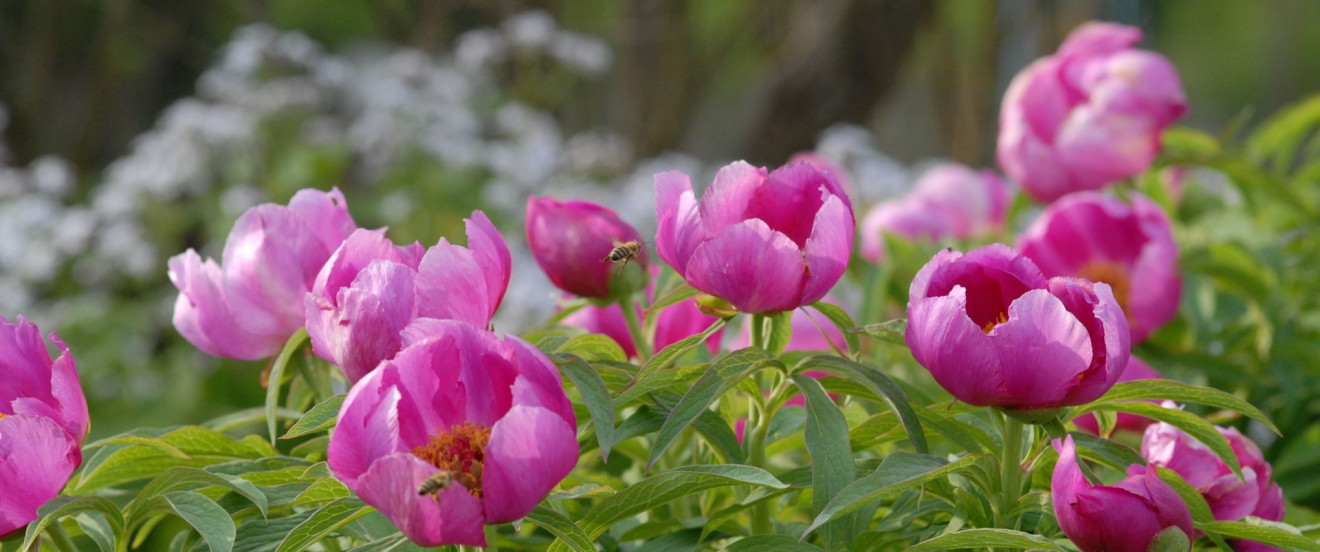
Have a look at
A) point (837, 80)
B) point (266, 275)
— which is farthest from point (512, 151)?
point (266, 275)

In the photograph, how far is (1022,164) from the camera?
1.20 metres

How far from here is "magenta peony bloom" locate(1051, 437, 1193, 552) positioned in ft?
1.51

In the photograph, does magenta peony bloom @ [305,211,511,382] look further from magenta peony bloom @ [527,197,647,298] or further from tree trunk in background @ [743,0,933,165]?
tree trunk in background @ [743,0,933,165]

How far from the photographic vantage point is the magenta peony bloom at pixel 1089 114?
1.13 meters

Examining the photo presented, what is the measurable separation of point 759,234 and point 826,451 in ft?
0.29

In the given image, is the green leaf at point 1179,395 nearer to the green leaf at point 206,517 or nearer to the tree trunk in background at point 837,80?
the green leaf at point 206,517

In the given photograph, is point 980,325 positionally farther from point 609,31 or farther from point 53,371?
point 609,31

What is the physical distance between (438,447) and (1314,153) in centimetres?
130

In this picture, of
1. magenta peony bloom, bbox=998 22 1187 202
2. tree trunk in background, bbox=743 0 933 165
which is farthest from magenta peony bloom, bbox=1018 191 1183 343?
tree trunk in background, bbox=743 0 933 165

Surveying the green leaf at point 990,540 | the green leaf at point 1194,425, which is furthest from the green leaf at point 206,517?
the green leaf at point 1194,425

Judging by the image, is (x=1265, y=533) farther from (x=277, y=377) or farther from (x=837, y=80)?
(x=837, y=80)

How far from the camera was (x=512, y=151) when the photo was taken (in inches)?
126

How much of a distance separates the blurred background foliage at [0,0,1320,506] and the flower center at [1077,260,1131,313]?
0.16 feet

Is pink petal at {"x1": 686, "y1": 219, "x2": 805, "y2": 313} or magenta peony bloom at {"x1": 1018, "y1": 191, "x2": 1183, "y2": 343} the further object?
magenta peony bloom at {"x1": 1018, "y1": 191, "x2": 1183, "y2": 343}
